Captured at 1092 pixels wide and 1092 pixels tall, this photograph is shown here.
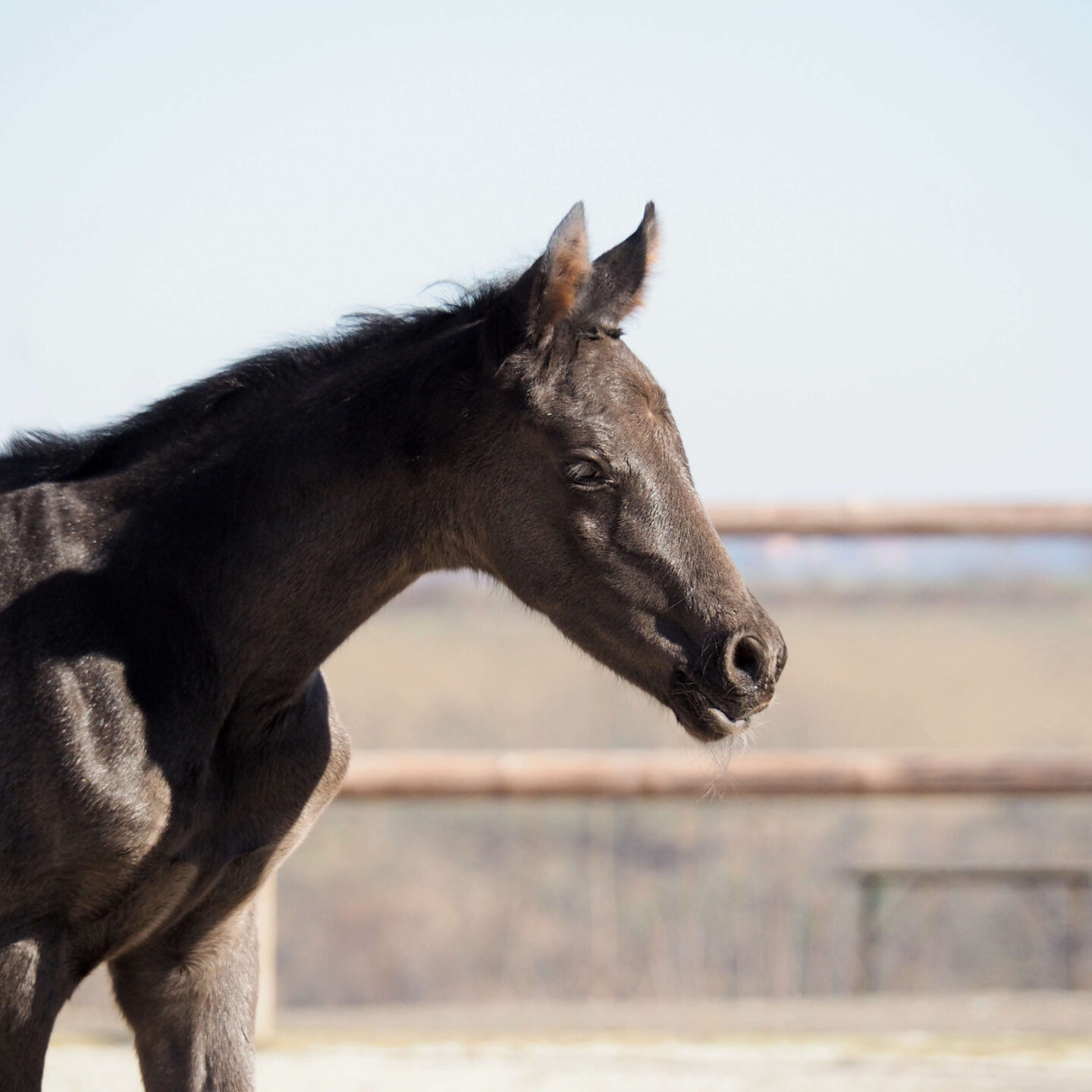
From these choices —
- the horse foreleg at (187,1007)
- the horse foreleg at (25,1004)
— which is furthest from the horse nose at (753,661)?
the horse foreleg at (25,1004)

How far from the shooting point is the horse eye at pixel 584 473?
223 cm

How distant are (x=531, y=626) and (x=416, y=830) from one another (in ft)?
35.3

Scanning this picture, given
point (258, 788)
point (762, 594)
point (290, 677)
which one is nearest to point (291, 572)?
point (290, 677)

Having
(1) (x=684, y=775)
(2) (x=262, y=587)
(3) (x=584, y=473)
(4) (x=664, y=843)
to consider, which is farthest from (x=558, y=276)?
(4) (x=664, y=843)

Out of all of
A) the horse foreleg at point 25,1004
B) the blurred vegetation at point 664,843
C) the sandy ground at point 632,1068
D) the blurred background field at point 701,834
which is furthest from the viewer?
the blurred vegetation at point 664,843

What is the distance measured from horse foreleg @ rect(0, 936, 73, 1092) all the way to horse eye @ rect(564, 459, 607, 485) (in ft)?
3.71

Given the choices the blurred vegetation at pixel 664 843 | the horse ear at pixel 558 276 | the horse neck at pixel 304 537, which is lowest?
the blurred vegetation at pixel 664 843

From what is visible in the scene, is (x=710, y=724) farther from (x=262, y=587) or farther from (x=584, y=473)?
(x=262, y=587)

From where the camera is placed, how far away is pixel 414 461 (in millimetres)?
2314

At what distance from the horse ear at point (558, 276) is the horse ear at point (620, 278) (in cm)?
3

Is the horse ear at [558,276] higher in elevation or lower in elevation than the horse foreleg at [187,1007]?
higher

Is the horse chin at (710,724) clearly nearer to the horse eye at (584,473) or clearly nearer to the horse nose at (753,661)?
the horse nose at (753,661)

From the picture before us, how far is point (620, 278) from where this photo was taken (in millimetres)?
2361

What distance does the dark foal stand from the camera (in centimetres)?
213
